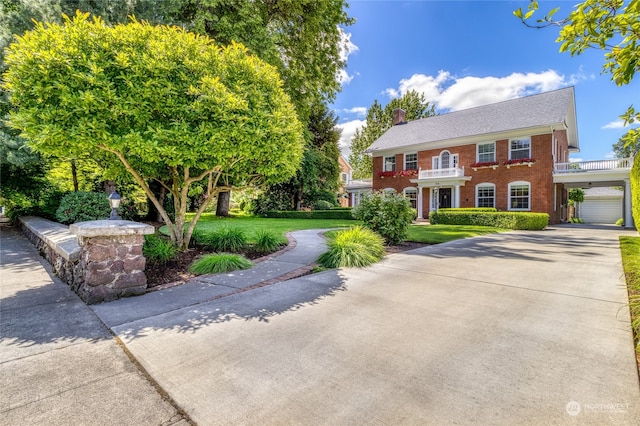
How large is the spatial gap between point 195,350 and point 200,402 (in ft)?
2.57

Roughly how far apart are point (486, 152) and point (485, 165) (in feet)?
3.43

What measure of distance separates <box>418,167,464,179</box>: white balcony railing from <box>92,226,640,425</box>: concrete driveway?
1778 cm

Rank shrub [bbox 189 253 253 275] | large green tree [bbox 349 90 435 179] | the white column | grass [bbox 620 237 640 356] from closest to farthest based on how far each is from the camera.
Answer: grass [bbox 620 237 640 356], shrub [bbox 189 253 253 275], the white column, large green tree [bbox 349 90 435 179]

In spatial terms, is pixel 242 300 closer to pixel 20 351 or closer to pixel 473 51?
pixel 20 351

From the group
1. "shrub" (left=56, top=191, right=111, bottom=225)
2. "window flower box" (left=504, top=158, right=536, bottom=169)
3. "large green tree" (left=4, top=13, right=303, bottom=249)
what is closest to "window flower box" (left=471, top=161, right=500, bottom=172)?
"window flower box" (left=504, top=158, right=536, bottom=169)

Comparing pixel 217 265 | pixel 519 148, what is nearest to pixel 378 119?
pixel 519 148

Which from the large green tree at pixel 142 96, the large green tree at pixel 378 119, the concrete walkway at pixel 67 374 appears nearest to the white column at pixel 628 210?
the large green tree at pixel 378 119

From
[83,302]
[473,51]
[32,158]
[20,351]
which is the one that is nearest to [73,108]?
[83,302]

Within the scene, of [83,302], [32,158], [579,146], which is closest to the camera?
[83,302]

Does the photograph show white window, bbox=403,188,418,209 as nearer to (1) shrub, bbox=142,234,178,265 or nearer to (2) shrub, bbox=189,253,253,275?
(2) shrub, bbox=189,253,253,275

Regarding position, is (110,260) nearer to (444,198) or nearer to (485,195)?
(485,195)

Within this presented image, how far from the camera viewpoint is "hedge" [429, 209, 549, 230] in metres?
15.2

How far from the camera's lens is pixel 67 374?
92.0 inches

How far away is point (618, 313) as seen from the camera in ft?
11.7
